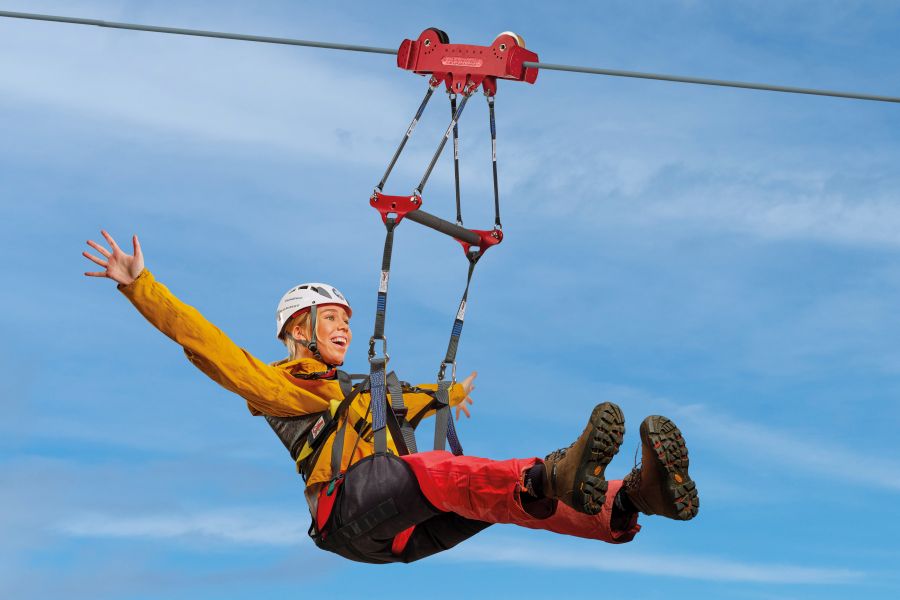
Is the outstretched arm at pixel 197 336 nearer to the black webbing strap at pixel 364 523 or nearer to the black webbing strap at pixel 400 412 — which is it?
the black webbing strap at pixel 400 412

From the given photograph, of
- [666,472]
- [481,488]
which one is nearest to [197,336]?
[481,488]

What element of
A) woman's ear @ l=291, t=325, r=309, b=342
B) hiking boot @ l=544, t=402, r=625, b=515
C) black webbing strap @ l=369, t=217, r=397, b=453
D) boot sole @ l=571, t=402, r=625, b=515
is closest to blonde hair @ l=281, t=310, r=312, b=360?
woman's ear @ l=291, t=325, r=309, b=342

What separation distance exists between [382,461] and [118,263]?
2.00 meters

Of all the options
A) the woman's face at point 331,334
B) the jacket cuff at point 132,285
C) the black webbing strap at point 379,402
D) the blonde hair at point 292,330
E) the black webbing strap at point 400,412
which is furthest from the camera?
the blonde hair at point 292,330

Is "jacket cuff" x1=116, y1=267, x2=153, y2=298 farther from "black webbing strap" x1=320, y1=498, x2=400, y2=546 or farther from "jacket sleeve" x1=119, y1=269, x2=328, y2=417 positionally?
"black webbing strap" x1=320, y1=498, x2=400, y2=546

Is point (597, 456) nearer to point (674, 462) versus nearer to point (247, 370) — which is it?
point (674, 462)

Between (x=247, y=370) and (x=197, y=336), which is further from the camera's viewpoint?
(x=247, y=370)

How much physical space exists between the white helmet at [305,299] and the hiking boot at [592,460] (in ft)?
8.99

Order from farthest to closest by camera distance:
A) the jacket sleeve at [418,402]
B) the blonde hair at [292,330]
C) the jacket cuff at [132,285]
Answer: the blonde hair at [292,330] < the jacket sleeve at [418,402] < the jacket cuff at [132,285]

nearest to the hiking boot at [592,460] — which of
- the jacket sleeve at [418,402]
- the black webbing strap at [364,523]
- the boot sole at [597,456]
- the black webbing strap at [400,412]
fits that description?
the boot sole at [597,456]

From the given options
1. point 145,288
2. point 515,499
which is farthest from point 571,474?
point 145,288

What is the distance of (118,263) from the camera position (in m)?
7.83

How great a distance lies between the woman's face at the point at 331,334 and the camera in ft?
29.9

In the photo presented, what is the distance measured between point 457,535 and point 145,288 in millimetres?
2569
